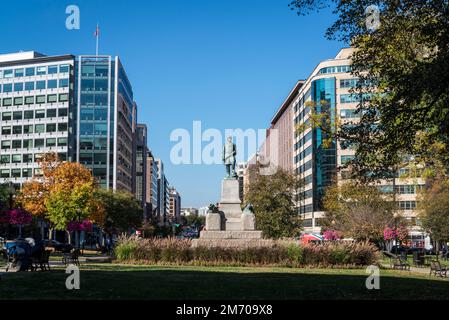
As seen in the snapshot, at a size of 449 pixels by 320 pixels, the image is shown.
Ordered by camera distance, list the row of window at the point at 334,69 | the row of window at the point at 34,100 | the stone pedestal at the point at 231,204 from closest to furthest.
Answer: the stone pedestal at the point at 231,204 → the row of window at the point at 34,100 → the row of window at the point at 334,69

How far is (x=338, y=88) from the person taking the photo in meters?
105

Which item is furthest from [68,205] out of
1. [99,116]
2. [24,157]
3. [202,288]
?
[99,116]

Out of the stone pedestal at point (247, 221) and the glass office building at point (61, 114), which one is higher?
the glass office building at point (61, 114)

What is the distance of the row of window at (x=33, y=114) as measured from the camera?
346 ft

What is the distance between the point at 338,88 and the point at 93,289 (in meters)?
94.5

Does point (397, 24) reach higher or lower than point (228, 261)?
higher

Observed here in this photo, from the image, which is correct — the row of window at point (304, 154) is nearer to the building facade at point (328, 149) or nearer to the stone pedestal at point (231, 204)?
the building facade at point (328, 149)

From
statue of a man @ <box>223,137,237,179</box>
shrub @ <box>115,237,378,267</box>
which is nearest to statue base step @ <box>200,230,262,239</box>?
shrub @ <box>115,237,378,267</box>

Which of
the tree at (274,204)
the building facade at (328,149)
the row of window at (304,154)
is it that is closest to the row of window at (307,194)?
the building facade at (328,149)

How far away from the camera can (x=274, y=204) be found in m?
58.2

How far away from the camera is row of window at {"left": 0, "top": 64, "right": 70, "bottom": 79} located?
348 ft

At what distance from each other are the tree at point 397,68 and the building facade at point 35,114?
91079 millimetres
